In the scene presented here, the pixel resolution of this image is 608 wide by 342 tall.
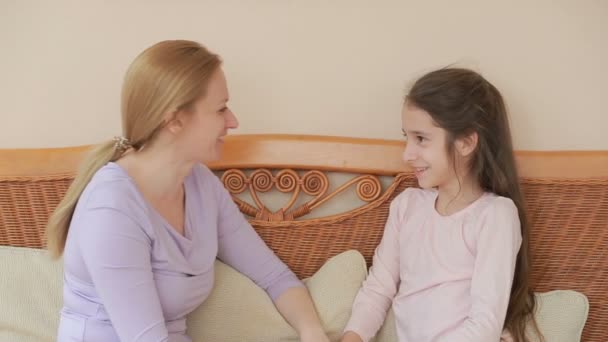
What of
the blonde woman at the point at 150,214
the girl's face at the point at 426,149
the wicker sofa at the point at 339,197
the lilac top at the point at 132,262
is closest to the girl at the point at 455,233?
the girl's face at the point at 426,149

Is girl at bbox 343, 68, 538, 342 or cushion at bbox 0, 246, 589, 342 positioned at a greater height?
girl at bbox 343, 68, 538, 342

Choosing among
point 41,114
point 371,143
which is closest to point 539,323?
point 371,143

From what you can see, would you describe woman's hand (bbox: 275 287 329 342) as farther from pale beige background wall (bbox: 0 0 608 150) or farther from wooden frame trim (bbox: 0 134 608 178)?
pale beige background wall (bbox: 0 0 608 150)

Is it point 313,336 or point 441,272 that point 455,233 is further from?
point 313,336

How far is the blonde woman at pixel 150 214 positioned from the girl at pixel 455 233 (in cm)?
23

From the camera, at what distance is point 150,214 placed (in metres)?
1.49

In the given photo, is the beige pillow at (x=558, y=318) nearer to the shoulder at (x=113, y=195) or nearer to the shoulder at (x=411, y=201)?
the shoulder at (x=411, y=201)

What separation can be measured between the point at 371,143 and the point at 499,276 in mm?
484

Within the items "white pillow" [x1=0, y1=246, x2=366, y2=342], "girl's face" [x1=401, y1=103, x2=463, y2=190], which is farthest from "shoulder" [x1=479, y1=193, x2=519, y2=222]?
"white pillow" [x1=0, y1=246, x2=366, y2=342]

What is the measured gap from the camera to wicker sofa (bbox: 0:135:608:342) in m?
1.80

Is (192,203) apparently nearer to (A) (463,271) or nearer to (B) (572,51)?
(A) (463,271)

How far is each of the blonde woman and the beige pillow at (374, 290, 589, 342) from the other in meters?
0.19

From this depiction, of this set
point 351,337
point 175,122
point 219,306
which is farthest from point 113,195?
point 351,337

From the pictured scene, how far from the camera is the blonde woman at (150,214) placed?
141cm
